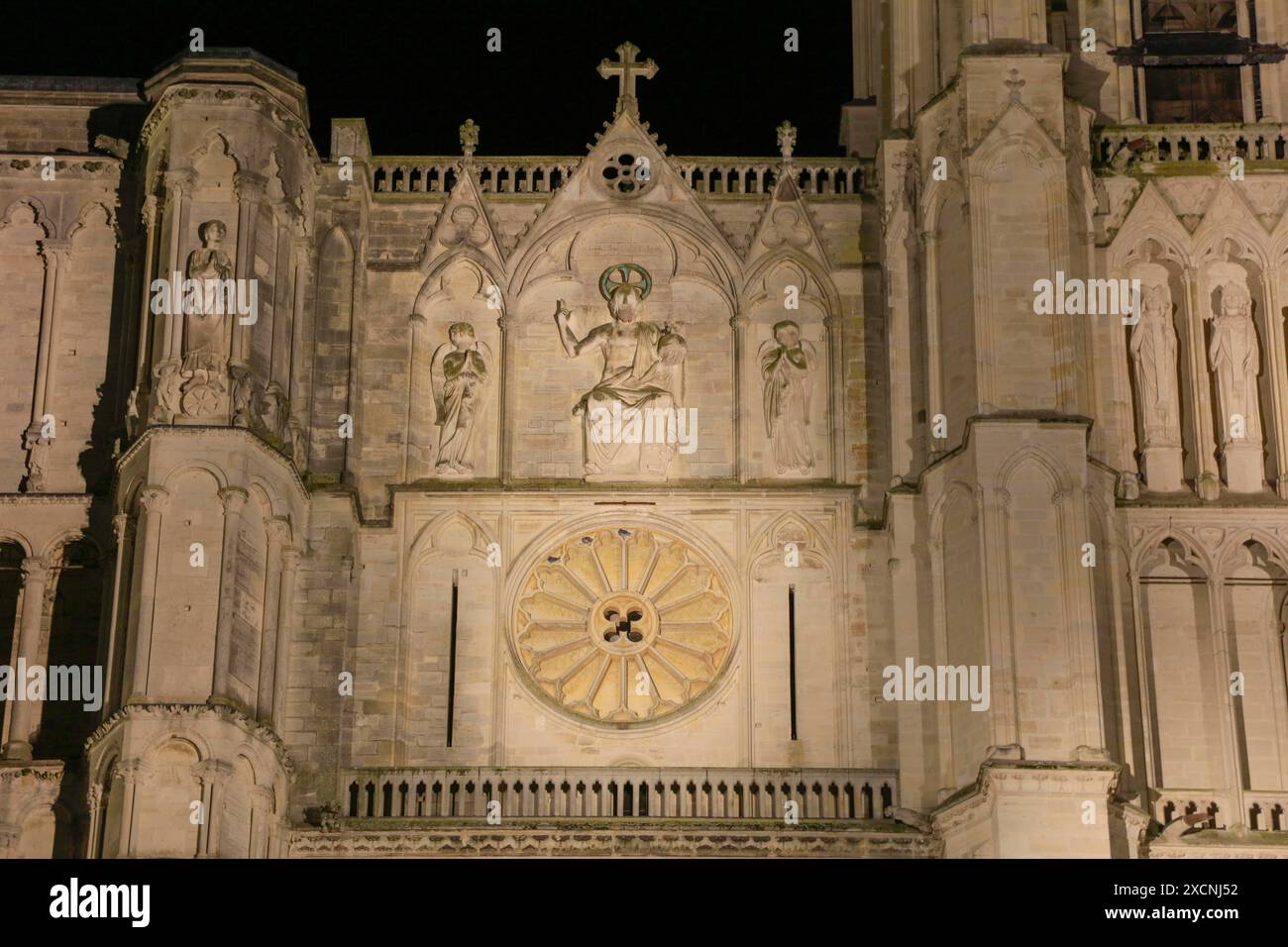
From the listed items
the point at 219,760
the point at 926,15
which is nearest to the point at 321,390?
the point at 219,760

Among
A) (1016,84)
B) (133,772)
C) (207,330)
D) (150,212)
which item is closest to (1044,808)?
(1016,84)

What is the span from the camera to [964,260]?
115 feet

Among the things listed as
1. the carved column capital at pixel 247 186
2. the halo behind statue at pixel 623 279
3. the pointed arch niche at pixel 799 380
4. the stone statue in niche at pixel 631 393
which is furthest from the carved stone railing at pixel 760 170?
the carved column capital at pixel 247 186

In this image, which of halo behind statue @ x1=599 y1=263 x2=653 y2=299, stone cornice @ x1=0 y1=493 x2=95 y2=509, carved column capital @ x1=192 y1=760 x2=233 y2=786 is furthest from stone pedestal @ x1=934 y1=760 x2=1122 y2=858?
stone cornice @ x1=0 y1=493 x2=95 y2=509

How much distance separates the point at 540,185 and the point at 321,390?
144 inches

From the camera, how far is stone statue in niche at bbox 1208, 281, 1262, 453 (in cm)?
3572

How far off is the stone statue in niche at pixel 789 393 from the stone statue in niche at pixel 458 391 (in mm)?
3029

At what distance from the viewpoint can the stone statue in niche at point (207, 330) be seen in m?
34.0

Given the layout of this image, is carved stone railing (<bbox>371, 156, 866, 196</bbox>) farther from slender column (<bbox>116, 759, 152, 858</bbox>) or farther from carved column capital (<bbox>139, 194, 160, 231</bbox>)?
slender column (<bbox>116, 759, 152, 858</bbox>)

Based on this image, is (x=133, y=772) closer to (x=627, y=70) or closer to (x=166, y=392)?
(x=166, y=392)

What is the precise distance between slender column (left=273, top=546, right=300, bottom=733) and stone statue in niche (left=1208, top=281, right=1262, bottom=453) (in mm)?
9796
